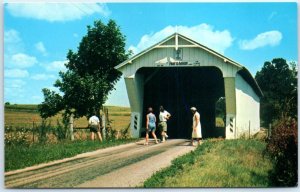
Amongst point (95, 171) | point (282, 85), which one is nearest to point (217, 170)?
point (95, 171)

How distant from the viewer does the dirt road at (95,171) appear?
1005 cm

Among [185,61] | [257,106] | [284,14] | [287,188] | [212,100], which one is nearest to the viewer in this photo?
[287,188]

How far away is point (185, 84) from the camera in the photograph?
837 inches

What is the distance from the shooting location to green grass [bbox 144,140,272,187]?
9984mm

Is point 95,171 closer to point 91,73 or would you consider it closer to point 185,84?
point 91,73

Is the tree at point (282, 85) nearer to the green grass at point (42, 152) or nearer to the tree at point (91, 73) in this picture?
the green grass at point (42, 152)

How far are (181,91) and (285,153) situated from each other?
446 inches

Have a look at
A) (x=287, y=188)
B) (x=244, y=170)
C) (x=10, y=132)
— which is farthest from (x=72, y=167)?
(x=287, y=188)

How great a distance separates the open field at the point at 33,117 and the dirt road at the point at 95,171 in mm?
1764

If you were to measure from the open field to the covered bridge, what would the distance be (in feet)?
2.39

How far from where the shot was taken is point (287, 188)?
1080 centimetres

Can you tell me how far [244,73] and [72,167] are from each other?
8.52 metres

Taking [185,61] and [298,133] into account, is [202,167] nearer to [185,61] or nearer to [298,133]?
[298,133]

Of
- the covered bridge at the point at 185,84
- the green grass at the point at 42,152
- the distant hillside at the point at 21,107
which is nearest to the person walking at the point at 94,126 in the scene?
the green grass at the point at 42,152
